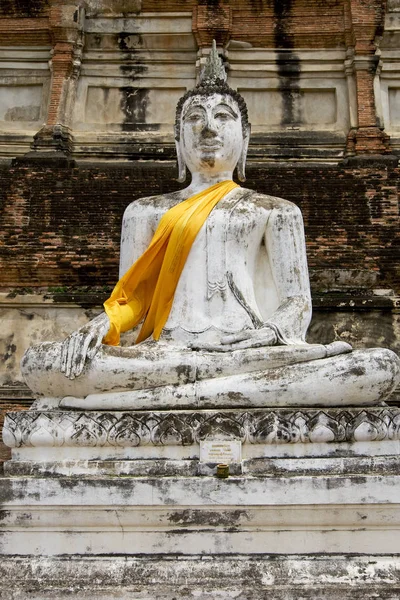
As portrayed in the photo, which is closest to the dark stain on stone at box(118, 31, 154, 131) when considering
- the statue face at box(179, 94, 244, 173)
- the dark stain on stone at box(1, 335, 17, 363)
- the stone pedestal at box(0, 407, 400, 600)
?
the dark stain on stone at box(1, 335, 17, 363)

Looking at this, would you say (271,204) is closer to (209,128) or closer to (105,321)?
(209,128)

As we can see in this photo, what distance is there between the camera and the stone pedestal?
3797mm

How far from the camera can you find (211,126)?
18.9 feet

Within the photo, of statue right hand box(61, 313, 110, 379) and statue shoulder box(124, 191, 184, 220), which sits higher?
statue shoulder box(124, 191, 184, 220)

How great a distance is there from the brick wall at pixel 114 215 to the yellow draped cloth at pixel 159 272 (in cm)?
514

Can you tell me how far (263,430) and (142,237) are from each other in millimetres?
1989

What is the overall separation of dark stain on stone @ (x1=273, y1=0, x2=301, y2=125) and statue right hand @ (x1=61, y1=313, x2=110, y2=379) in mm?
10643

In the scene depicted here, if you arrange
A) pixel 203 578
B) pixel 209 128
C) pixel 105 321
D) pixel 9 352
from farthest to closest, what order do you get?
pixel 9 352 < pixel 209 128 < pixel 105 321 < pixel 203 578

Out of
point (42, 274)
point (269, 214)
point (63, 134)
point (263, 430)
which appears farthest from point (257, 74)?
point (263, 430)

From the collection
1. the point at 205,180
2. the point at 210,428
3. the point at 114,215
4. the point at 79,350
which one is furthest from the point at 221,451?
the point at 114,215

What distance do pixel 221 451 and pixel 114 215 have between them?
755 centimetres

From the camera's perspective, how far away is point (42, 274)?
10.6 meters

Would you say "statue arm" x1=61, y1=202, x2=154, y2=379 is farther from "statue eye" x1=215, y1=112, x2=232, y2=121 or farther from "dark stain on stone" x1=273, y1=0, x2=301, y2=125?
"dark stain on stone" x1=273, y1=0, x2=301, y2=125

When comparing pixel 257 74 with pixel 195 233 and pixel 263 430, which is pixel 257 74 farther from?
pixel 263 430
